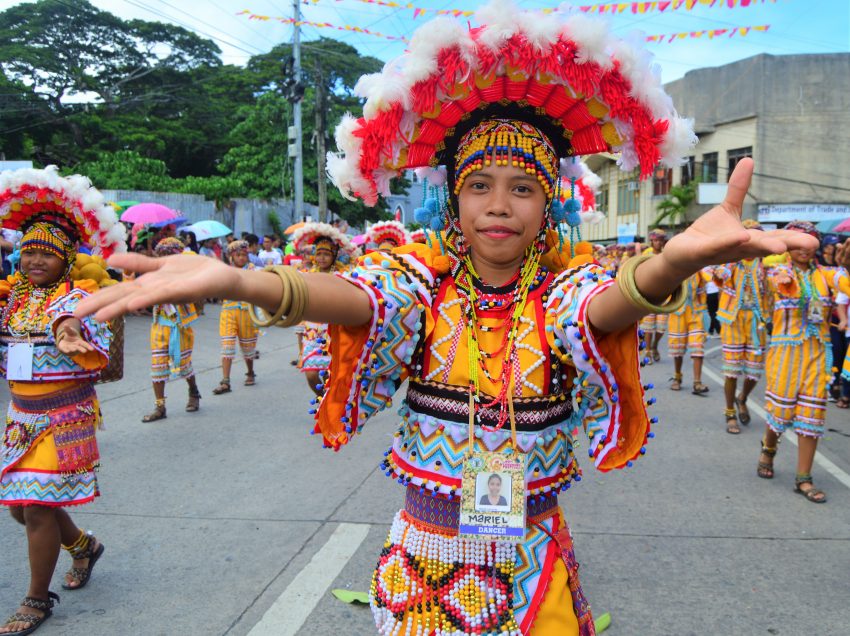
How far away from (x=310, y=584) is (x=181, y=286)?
275 cm

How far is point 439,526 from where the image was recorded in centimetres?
216

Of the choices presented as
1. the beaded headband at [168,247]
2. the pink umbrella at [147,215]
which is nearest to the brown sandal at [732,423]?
the beaded headband at [168,247]

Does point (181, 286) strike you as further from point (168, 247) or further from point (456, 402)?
point (168, 247)

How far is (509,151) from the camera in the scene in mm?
2160

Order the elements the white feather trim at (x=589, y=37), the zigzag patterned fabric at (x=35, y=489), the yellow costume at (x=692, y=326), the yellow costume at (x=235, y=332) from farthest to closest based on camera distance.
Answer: the yellow costume at (x=235, y=332) < the yellow costume at (x=692, y=326) < the zigzag patterned fabric at (x=35, y=489) < the white feather trim at (x=589, y=37)

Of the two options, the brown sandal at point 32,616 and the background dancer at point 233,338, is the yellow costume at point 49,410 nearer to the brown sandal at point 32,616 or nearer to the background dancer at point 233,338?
the brown sandal at point 32,616

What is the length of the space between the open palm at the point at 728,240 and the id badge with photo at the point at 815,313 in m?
4.33

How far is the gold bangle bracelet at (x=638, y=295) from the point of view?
5.46 feet

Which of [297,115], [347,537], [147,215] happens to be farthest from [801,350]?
[297,115]

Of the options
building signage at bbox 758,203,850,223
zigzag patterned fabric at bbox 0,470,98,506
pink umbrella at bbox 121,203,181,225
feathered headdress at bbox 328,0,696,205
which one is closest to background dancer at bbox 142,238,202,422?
zigzag patterned fabric at bbox 0,470,98,506

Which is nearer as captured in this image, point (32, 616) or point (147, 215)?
point (32, 616)

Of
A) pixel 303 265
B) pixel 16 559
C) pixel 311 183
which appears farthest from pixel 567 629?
pixel 311 183

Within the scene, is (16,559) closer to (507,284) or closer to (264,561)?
(264,561)

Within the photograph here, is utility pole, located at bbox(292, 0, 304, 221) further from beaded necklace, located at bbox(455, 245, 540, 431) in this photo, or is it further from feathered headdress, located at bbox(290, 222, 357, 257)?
beaded necklace, located at bbox(455, 245, 540, 431)
